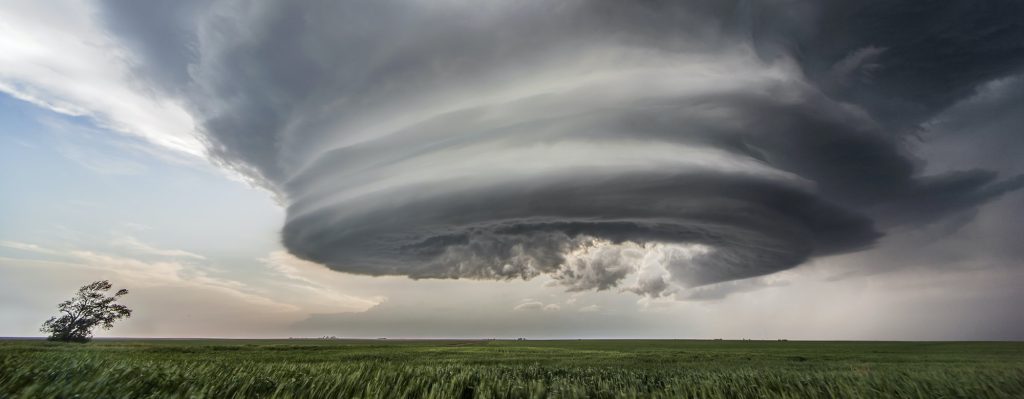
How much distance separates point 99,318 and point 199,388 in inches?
4394

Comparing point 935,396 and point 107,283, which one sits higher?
point 107,283

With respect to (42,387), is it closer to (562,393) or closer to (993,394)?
(562,393)

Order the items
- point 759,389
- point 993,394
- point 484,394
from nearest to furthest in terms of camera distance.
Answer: point 484,394
point 993,394
point 759,389

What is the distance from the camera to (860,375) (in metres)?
11.9

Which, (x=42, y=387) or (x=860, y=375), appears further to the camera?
(x=860, y=375)

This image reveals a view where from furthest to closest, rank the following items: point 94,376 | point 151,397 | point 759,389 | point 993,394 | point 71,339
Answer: point 71,339
point 759,389
point 993,394
point 94,376
point 151,397

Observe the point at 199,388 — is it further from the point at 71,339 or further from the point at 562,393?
the point at 71,339

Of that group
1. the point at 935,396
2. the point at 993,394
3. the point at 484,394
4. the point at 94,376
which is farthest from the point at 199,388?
the point at 993,394

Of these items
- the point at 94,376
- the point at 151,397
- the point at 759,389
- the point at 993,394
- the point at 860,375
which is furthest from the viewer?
the point at 860,375

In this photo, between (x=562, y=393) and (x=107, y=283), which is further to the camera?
(x=107, y=283)

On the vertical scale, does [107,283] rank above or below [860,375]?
above

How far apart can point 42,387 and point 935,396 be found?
1755cm

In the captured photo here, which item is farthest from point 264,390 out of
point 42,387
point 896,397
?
point 896,397

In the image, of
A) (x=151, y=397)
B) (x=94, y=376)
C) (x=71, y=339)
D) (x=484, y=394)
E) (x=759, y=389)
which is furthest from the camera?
(x=71, y=339)
